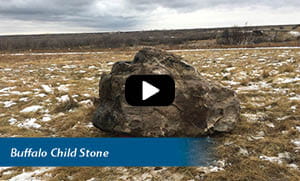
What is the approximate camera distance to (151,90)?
2889 millimetres

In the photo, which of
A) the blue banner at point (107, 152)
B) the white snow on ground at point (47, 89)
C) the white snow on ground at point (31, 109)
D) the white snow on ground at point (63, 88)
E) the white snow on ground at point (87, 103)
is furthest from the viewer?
the white snow on ground at point (63, 88)

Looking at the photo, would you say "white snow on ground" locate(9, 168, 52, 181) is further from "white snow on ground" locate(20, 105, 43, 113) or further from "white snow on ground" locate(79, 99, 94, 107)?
"white snow on ground" locate(20, 105, 43, 113)

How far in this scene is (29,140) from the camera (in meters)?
3.97

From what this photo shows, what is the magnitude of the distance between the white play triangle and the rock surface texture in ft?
2.74

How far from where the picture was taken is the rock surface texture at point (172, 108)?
3.70m

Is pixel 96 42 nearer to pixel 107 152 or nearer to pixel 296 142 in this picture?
pixel 107 152

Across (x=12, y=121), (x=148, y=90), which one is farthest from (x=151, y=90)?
(x=12, y=121)

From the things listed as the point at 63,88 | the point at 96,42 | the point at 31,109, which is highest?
the point at 96,42

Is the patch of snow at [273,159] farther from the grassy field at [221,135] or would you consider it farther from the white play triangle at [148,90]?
the white play triangle at [148,90]

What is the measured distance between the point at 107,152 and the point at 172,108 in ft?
4.49

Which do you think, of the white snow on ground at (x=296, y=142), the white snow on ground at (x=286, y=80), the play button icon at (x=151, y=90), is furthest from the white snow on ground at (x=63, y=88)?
the white snow on ground at (x=286, y=80)

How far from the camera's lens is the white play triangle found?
2.89 m

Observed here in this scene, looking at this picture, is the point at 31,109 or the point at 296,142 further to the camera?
the point at 31,109

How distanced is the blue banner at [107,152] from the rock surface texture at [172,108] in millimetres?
176
